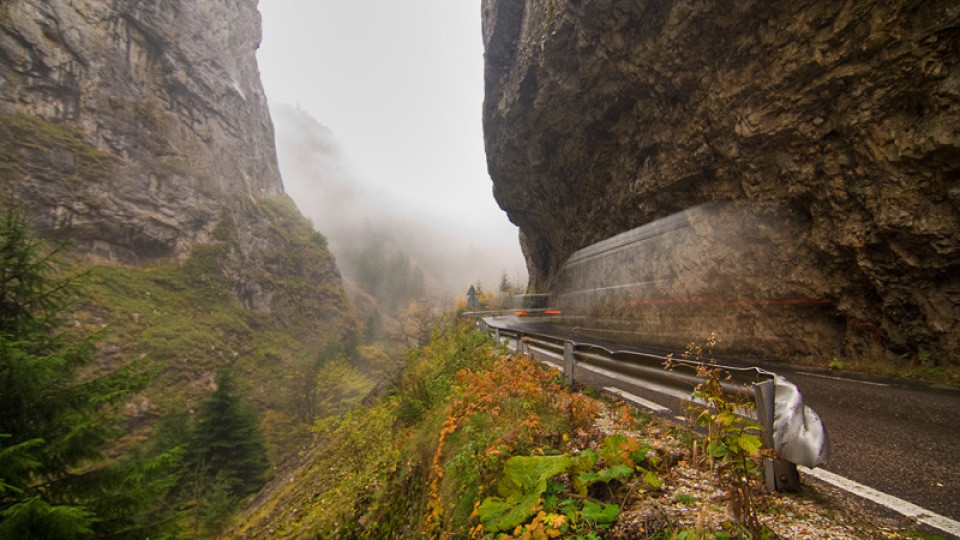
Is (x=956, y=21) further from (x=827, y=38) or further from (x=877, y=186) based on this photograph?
(x=877, y=186)

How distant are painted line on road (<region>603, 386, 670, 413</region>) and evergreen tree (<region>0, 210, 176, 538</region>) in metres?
6.82

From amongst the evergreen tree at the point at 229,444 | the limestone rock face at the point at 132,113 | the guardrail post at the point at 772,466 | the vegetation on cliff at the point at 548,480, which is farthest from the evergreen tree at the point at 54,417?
the limestone rock face at the point at 132,113

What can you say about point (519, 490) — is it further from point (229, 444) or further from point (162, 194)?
point (162, 194)

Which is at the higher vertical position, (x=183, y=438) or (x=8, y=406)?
(x=8, y=406)

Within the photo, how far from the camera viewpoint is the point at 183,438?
20.1 m

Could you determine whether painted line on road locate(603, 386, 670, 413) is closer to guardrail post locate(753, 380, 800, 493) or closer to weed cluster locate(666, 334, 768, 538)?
weed cluster locate(666, 334, 768, 538)

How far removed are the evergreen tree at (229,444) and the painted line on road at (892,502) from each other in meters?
24.9

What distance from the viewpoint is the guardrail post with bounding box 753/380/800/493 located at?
7.36 feet

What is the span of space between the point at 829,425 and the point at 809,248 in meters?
5.19

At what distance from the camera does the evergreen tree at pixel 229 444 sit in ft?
64.7

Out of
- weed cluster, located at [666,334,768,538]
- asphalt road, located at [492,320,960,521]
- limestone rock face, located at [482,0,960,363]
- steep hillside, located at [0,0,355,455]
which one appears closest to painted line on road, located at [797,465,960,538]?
asphalt road, located at [492,320,960,521]

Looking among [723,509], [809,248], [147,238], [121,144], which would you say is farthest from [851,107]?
[121,144]

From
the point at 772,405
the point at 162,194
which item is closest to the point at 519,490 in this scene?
the point at 772,405

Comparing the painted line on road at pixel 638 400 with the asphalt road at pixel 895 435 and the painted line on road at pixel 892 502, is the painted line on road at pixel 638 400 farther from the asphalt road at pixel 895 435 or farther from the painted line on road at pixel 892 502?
the painted line on road at pixel 892 502
